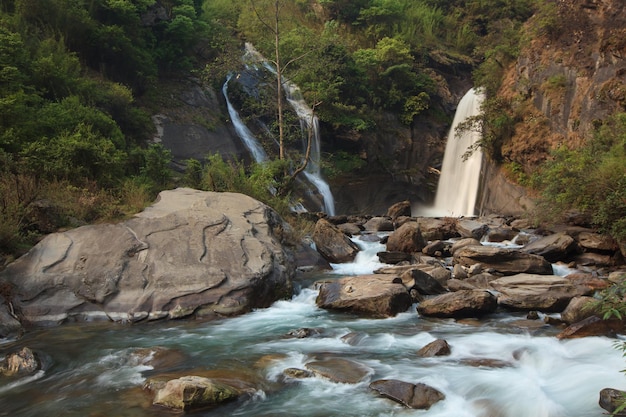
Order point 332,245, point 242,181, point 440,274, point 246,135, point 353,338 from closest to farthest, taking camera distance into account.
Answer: point 353,338, point 440,274, point 332,245, point 242,181, point 246,135

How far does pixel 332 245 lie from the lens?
13680 mm

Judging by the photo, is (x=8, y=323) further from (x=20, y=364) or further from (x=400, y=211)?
(x=400, y=211)

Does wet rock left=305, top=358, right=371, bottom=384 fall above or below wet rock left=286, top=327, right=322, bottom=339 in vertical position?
above

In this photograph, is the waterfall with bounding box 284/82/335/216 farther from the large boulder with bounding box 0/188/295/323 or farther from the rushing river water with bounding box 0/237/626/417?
the rushing river water with bounding box 0/237/626/417

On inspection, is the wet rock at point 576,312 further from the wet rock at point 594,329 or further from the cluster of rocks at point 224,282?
the wet rock at point 594,329

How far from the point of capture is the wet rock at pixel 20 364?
19.5ft

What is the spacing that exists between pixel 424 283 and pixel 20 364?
22.4ft

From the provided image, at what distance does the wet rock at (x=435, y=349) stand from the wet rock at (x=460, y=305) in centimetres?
155

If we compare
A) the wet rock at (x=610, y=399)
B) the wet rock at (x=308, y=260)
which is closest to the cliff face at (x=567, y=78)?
the wet rock at (x=308, y=260)

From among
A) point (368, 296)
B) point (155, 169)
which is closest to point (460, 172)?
point (155, 169)

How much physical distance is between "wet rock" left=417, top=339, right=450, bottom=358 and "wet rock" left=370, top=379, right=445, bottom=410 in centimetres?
116

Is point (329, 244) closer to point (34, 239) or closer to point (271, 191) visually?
point (271, 191)

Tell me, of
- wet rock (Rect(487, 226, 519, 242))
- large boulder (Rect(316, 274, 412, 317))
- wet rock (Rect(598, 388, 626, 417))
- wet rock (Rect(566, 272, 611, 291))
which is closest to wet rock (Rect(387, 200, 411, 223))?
wet rock (Rect(487, 226, 519, 242))

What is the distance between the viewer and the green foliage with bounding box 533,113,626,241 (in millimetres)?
11188
